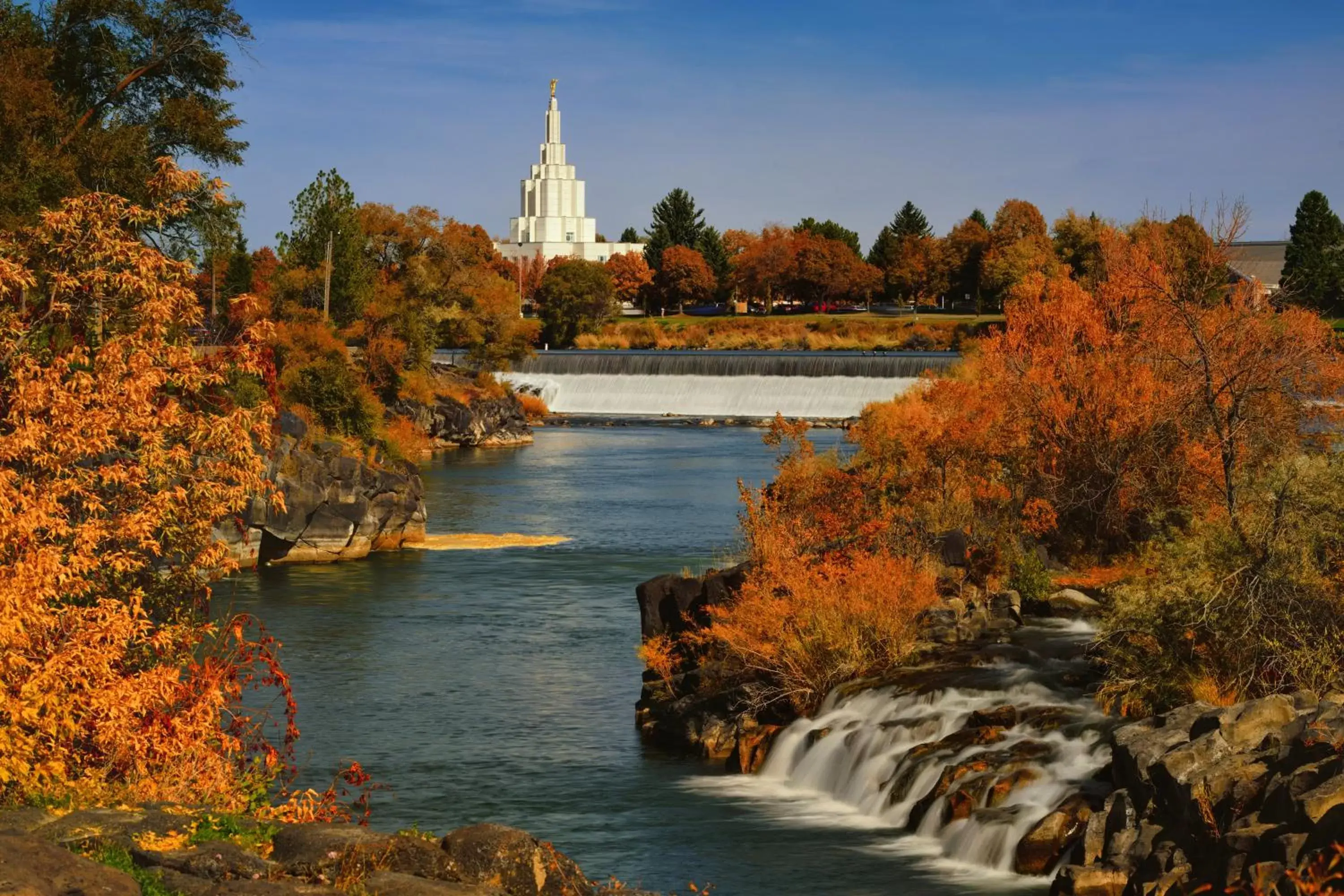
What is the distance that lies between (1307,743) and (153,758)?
12.7 m

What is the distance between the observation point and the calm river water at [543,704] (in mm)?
20359

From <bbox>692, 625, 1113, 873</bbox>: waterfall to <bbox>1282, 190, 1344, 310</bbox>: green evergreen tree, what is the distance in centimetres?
8563

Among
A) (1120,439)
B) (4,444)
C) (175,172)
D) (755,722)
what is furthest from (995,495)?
(4,444)

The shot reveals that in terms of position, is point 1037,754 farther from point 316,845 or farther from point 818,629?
point 316,845

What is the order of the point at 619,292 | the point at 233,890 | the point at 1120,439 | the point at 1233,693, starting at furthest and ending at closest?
the point at 619,292
the point at 1120,439
the point at 1233,693
the point at 233,890

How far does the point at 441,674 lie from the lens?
30781mm

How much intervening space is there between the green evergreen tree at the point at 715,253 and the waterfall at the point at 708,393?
65.3 meters

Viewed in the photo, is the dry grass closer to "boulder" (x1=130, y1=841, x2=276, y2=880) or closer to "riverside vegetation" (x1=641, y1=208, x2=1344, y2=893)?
"riverside vegetation" (x1=641, y1=208, x2=1344, y2=893)

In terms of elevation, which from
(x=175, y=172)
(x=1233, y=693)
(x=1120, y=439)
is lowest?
(x=1233, y=693)

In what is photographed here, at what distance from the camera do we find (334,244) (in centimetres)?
7262

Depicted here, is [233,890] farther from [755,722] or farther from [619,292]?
[619,292]

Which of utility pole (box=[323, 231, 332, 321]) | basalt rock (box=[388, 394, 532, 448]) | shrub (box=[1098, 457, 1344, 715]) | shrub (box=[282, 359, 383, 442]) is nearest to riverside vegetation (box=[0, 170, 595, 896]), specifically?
shrub (box=[1098, 457, 1344, 715])

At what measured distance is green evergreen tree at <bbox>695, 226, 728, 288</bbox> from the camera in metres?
166

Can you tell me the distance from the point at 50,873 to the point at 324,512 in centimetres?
3443
